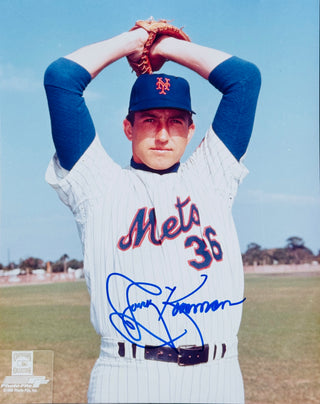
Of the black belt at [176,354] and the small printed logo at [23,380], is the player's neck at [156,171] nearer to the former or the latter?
the black belt at [176,354]

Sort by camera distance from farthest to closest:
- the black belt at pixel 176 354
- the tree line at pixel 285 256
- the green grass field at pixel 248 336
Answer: the tree line at pixel 285 256
the green grass field at pixel 248 336
the black belt at pixel 176 354

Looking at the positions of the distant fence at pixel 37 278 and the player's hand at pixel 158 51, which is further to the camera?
the distant fence at pixel 37 278

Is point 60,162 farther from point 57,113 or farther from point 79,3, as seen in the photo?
point 79,3

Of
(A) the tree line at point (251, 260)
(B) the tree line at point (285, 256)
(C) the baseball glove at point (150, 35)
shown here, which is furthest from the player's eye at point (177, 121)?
(B) the tree line at point (285, 256)

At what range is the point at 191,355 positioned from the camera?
1633 mm

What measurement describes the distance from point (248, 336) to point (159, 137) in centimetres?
241

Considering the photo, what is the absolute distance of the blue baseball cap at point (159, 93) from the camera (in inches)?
70.0

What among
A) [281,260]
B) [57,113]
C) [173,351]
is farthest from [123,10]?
[281,260]

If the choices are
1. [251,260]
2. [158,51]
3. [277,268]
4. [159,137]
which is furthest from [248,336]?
[158,51]

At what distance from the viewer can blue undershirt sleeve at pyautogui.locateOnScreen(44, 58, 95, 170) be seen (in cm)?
167

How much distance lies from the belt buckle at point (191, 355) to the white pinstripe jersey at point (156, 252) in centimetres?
2

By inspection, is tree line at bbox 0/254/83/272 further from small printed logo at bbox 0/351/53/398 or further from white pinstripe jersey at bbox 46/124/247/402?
white pinstripe jersey at bbox 46/124/247/402

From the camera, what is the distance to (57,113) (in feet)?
5.50
